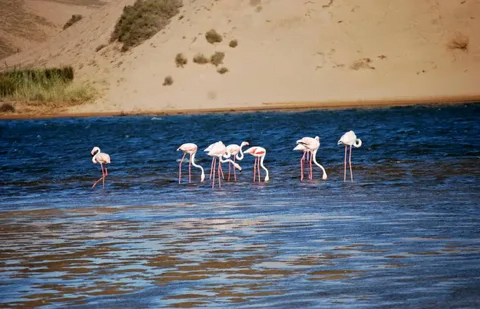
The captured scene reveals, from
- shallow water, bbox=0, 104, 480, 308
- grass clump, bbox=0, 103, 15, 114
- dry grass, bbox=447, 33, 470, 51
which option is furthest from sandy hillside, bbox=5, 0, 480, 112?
shallow water, bbox=0, 104, 480, 308

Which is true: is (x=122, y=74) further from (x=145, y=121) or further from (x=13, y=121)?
Result: (x=145, y=121)

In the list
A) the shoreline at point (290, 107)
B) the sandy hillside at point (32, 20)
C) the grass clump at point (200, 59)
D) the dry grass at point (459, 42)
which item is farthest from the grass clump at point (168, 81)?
the sandy hillside at point (32, 20)

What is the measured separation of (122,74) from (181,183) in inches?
1822

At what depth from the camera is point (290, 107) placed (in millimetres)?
56562

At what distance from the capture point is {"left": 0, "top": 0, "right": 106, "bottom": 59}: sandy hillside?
369 ft

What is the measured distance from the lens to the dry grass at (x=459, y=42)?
6538cm

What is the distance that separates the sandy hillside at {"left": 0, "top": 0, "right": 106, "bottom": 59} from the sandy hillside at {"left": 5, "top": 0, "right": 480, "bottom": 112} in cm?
3850

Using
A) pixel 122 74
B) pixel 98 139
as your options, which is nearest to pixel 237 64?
pixel 122 74

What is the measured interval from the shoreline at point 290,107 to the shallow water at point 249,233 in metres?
26.6

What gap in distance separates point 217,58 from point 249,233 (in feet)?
177

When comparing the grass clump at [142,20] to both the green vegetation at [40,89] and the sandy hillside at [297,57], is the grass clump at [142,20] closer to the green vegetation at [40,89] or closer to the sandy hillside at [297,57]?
the sandy hillside at [297,57]

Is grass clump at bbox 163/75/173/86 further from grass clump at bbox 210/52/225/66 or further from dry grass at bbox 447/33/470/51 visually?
dry grass at bbox 447/33/470/51

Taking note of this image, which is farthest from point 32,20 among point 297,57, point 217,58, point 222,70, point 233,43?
point 297,57

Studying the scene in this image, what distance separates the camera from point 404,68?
63375 millimetres
